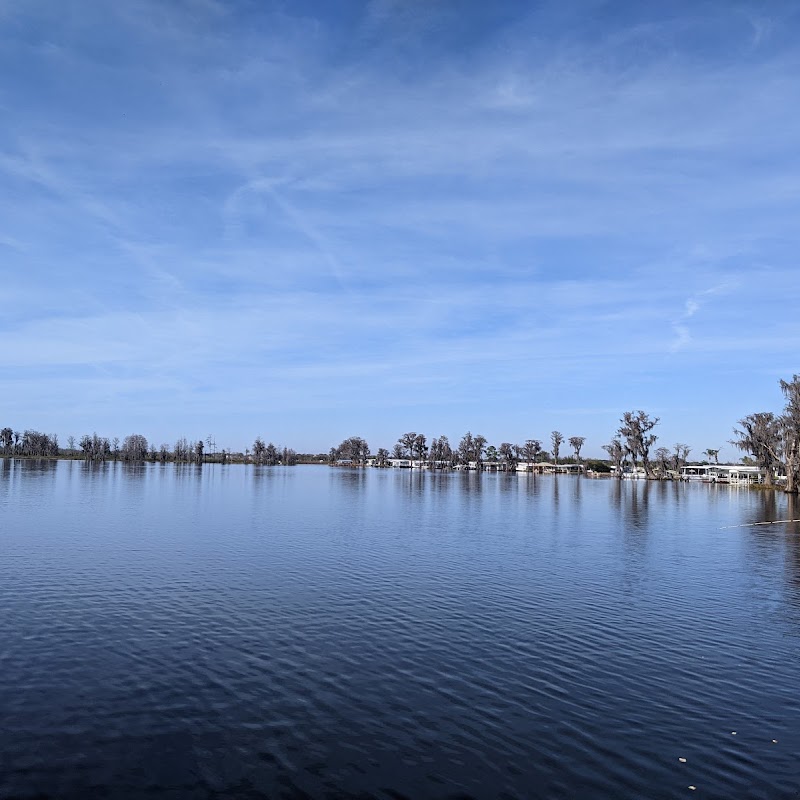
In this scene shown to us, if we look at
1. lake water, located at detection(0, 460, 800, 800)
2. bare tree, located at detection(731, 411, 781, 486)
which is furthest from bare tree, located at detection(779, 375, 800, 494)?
lake water, located at detection(0, 460, 800, 800)

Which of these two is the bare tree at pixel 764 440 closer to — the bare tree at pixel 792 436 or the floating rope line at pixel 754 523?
the bare tree at pixel 792 436

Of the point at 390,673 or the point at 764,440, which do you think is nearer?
the point at 390,673

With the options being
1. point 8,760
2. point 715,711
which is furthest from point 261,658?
point 715,711

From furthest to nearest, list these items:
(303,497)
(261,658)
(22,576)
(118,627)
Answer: (303,497) < (22,576) < (118,627) < (261,658)

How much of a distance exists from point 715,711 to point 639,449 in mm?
188437

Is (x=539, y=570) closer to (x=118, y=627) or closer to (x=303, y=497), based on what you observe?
(x=118, y=627)

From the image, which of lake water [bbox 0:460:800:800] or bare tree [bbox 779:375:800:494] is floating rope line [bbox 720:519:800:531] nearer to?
lake water [bbox 0:460:800:800]

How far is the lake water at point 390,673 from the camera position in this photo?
11.3 m

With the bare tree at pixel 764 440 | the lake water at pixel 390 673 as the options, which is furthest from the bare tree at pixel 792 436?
the lake water at pixel 390 673

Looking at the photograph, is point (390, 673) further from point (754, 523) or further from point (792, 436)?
point (792, 436)

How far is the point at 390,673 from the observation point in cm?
1645

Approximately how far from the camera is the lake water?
1128 centimetres

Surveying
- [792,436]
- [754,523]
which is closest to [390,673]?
[754,523]

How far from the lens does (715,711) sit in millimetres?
14523
